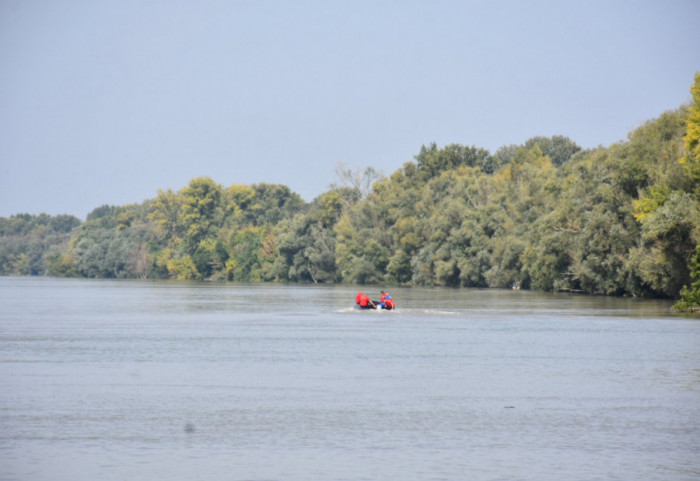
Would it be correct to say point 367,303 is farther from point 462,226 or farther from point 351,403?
point 462,226

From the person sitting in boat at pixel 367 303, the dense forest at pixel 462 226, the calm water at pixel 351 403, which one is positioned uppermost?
the dense forest at pixel 462 226

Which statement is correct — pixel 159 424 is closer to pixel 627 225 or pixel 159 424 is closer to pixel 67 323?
pixel 67 323

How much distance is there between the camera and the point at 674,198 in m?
54.2

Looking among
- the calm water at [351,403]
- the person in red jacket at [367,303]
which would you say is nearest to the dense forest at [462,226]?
the person in red jacket at [367,303]

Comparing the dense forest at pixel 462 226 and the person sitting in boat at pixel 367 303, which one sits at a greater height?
the dense forest at pixel 462 226

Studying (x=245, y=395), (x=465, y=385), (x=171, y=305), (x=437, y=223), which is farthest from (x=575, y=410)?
(x=437, y=223)

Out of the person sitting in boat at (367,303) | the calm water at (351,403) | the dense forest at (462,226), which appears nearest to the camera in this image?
the calm water at (351,403)

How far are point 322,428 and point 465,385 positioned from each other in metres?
6.85

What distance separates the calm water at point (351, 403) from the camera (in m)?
16.6

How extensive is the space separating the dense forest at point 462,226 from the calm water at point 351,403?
1913cm

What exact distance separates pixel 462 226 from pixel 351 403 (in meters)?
80.3

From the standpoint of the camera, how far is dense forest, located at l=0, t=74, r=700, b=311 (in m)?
60.3

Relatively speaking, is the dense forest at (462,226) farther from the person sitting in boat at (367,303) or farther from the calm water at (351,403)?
the calm water at (351,403)

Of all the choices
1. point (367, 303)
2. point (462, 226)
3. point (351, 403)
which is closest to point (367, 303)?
point (367, 303)
